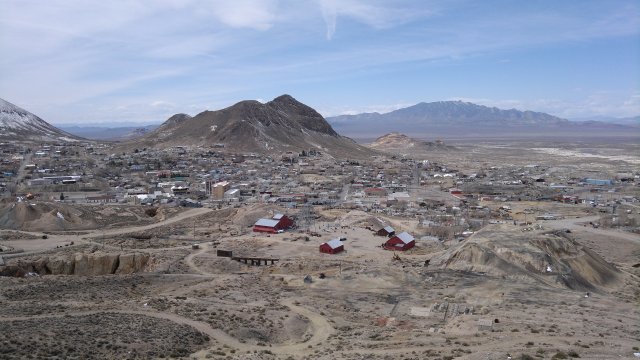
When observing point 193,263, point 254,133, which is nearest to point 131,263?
Result: point 193,263

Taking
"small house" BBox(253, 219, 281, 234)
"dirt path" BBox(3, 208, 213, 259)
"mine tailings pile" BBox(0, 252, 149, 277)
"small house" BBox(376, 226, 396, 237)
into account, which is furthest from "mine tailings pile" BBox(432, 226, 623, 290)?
"dirt path" BBox(3, 208, 213, 259)

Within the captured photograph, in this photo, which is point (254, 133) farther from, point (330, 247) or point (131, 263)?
point (131, 263)

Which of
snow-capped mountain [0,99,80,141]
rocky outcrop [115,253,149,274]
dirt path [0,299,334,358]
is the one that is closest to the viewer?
dirt path [0,299,334,358]

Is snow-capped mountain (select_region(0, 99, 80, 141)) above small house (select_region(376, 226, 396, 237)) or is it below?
above

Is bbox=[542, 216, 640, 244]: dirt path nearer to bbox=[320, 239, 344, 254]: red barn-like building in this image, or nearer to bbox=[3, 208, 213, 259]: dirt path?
bbox=[320, 239, 344, 254]: red barn-like building

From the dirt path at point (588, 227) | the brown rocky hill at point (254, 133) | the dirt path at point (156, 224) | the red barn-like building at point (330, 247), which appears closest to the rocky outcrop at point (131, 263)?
the dirt path at point (156, 224)
